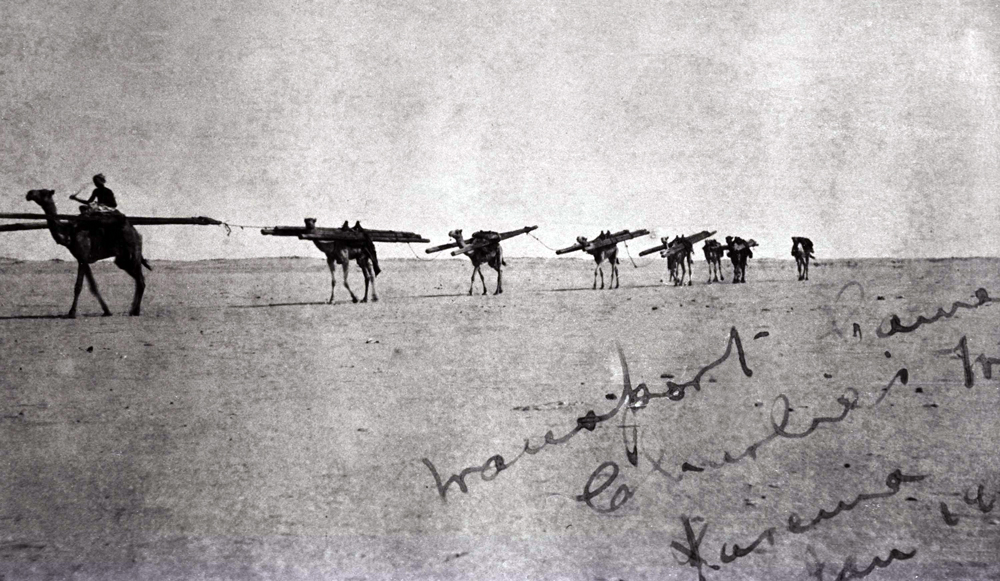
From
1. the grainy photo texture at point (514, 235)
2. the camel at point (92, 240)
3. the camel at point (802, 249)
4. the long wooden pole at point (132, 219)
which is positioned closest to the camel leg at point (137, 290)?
the camel at point (92, 240)

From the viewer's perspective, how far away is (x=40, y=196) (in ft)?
18.9

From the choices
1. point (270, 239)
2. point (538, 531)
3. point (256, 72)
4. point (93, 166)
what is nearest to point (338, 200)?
point (270, 239)

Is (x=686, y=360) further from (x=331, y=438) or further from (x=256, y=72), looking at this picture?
(x=256, y=72)

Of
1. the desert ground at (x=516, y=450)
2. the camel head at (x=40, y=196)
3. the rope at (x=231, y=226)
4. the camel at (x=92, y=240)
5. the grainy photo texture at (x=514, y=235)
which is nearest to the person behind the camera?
the desert ground at (x=516, y=450)

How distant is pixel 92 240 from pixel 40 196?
1.29 metres

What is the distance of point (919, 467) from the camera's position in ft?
15.9

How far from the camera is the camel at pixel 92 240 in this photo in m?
5.86

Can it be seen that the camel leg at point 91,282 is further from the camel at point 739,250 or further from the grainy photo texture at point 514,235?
the camel at point 739,250

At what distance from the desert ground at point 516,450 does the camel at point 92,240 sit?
0.37m

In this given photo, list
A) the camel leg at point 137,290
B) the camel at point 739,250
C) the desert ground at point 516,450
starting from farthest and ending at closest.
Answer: the camel leg at point 137,290, the camel at point 739,250, the desert ground at point 516,450

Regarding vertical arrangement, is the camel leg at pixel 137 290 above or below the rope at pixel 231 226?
below

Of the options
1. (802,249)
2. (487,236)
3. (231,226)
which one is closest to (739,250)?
(802,249)

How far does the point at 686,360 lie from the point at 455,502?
2.28 metres

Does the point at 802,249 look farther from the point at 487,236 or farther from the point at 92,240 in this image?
the point at 92,240
